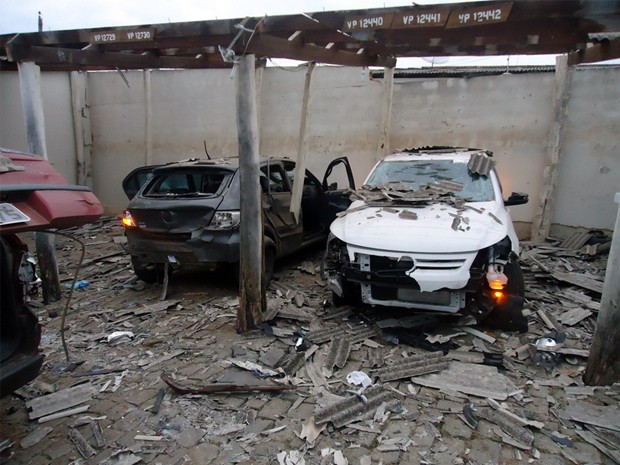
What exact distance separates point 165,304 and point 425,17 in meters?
4.41

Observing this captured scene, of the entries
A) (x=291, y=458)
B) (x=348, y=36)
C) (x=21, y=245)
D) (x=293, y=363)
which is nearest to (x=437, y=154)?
(x=348, y=36)

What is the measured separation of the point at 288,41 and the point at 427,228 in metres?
2.58

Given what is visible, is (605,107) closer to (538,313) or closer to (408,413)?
(538,313)

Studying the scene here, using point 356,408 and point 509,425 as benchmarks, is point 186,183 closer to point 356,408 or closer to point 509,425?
point 356,408

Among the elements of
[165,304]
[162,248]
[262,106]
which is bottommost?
[165,304]

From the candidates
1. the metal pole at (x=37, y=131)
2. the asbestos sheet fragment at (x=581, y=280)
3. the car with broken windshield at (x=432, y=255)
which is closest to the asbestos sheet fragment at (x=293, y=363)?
the car with broken windshield at (x=432, y=255)

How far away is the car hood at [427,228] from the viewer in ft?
13.5

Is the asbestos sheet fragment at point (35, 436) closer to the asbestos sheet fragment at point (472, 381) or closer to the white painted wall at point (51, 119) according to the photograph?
the asbestos sheet fragment at point (472, 381)

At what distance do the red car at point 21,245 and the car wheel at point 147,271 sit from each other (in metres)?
3.29

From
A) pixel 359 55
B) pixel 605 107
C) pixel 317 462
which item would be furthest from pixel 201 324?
pixel 605 107

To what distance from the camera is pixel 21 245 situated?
2635 millimetres

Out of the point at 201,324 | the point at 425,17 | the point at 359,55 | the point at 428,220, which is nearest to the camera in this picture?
the point at 425,17

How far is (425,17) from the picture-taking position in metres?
4.12

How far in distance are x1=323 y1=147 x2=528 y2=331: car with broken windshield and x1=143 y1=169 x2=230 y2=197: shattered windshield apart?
176 cm
